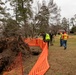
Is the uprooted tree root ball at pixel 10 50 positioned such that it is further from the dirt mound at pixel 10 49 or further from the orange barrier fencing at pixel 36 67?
the orange barrier fencing at pixel 36 67

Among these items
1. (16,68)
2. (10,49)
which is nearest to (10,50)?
(10,49)

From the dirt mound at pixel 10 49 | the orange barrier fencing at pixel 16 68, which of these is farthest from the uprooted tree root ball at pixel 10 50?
the orange barrier fencing at pixel 16 68

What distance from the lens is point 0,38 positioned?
2178cm

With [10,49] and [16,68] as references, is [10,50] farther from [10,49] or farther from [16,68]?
[16,68]

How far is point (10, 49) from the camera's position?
66.9 ft

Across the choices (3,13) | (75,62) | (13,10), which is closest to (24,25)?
(13,10)

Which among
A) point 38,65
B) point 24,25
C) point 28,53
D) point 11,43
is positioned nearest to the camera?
point 38,65

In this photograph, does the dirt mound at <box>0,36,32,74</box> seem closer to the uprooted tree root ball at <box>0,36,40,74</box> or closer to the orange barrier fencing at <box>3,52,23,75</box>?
the uprooted tree root ball at <box>0,36,40,74</box>

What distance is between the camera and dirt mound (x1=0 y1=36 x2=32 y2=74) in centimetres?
1809

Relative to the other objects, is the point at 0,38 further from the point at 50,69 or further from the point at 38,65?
the point at 38,65

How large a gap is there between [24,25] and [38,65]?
38597 millimetres

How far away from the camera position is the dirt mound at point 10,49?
59.3ft

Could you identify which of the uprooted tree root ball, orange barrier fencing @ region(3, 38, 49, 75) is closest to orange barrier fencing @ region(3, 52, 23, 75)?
orange barrier fencing @ region(3, 38, 49, 75)

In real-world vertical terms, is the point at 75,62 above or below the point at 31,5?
below
